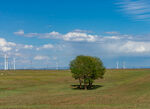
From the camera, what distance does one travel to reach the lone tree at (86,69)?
103m

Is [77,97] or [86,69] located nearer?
[77,97]

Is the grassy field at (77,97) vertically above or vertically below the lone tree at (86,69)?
below

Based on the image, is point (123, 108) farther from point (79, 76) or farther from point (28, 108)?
point (79, 76)

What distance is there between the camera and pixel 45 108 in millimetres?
43188

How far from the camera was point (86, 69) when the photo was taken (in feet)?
338

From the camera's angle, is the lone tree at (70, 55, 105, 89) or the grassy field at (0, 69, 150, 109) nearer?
the grassy field at (0, 69, 150, 109)

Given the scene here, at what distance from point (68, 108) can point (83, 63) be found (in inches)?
2480

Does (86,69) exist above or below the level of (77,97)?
above

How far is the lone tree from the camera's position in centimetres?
10328

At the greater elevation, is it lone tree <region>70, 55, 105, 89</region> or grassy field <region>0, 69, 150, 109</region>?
lone tree <region>70, 55, 105, 89</region>

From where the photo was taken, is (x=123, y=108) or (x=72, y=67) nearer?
(x=123, y=108)

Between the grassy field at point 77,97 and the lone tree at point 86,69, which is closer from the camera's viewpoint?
the grassy field at point 77,97

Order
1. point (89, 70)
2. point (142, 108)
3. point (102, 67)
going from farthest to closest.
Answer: point (102, 67) → point (89, 70) → point (142, 108)

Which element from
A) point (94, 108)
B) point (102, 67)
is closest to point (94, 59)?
point (102, 67)
